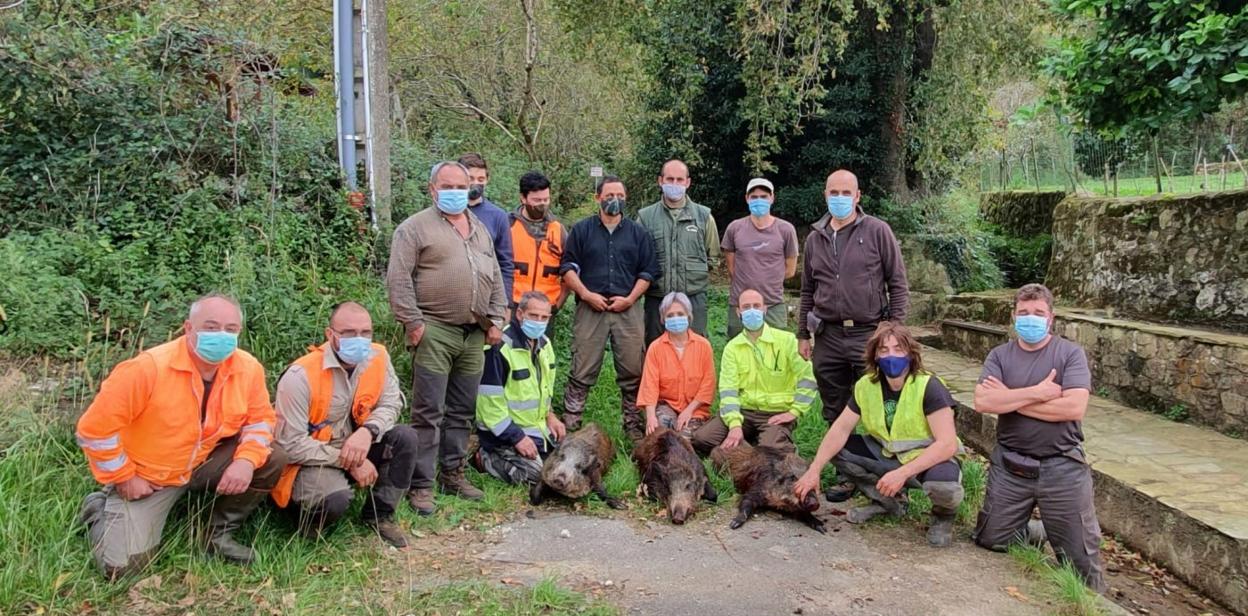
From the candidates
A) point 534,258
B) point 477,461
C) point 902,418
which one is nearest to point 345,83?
point 534,258

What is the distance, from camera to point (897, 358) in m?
4.57

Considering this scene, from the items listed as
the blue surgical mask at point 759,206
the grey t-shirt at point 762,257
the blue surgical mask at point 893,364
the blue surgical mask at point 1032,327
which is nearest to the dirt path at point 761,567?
the blue surgical mask at point 893,364

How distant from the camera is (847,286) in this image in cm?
Answer: 536

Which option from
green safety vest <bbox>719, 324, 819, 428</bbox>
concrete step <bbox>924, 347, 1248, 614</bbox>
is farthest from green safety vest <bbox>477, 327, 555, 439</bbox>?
concrete step <bbox>924, 347, 1248, 614</bbox>

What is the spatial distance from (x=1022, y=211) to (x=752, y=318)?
27.8ft

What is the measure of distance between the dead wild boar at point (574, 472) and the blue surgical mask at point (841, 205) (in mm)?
2289

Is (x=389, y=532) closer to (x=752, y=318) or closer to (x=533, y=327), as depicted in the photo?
(x=533, y=327)

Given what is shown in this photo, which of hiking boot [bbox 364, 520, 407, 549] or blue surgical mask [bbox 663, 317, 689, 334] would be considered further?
blue surgical mask [bbox 663, 317, 689, 334]

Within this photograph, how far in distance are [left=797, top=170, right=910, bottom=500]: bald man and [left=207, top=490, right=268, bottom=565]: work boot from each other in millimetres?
3496

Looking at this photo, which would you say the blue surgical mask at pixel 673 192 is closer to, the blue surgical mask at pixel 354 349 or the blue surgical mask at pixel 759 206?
the blue surgical mask at pixel 759 206

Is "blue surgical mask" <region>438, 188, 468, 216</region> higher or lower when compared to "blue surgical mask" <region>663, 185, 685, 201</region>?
lower

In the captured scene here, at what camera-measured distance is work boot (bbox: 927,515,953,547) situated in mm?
4547

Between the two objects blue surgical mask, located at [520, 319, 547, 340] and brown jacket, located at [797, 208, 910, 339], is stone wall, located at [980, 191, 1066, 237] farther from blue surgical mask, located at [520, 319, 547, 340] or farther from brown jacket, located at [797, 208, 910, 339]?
blue surgical mask, located at [520, 319, 547, 340]

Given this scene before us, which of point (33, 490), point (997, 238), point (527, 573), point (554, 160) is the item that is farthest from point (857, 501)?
point (554, 160)
